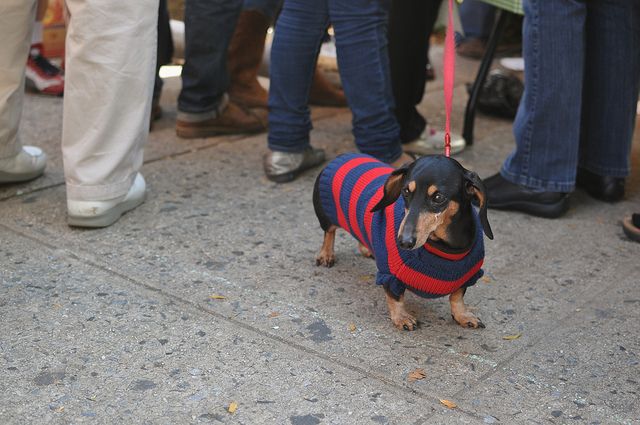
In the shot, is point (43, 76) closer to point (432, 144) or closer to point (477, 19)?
point (432, 144)

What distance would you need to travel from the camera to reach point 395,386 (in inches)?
109

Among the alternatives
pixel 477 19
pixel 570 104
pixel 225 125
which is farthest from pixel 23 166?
pixel 477 19

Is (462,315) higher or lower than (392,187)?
lower

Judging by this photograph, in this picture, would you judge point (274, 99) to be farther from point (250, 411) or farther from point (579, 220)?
point (250, 411)

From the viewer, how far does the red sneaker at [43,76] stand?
5.71 metres

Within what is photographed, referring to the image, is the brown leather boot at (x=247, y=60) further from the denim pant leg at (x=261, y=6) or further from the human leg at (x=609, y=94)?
the human leg at (x=609, y=94)

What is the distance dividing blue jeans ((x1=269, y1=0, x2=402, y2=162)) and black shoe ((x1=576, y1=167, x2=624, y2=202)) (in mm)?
889

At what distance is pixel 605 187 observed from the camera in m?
4.36

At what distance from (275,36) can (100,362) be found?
198cm

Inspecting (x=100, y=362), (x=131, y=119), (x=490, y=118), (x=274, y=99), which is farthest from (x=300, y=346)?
(x=490, y=118)

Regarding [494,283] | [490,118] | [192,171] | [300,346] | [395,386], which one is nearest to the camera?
[395,386]

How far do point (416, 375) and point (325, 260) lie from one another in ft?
2.88

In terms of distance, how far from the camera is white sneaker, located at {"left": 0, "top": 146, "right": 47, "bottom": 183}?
4.12m

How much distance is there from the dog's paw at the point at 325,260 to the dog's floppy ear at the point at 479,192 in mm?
881
